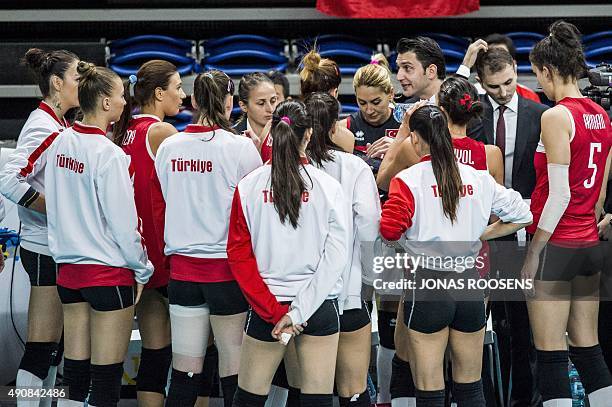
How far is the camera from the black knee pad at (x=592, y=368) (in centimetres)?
371

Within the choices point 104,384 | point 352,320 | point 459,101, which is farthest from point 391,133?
point 104,384

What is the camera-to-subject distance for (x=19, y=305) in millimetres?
4539

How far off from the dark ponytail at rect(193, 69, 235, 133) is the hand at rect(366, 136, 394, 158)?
0.78 meters

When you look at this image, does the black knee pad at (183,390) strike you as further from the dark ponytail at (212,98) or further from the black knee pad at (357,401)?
the dark ponytail at (212,98)

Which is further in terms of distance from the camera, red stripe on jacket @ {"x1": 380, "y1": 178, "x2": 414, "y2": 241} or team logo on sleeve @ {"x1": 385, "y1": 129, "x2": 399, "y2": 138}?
team logo on sleeve @ {"x1": 385, "y1": 129, "x2": 399, "y2": 138}

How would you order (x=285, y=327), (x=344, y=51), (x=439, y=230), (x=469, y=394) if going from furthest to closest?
(x=344, y=51) → (x=469, y=394) → (x=439, y=230) → (x=285, y=327)

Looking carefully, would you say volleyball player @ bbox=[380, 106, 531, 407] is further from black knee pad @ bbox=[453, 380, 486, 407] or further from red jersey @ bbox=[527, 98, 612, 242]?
red jersey @ bbox=[527, 98, 612, 242]

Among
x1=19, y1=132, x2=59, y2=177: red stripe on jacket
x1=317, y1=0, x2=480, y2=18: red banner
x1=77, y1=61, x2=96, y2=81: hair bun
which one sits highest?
x1=317, y1=0, x2=480, y2=18: red banner

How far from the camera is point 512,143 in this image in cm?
412

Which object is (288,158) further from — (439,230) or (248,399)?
(248,399)

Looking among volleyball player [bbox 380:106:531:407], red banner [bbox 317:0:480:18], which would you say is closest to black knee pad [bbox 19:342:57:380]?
volleyball player [bbox 380:106:531:407]

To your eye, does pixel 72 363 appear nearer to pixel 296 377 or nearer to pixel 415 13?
pixel 296 377

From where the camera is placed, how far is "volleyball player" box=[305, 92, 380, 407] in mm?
3400

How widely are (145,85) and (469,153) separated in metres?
1.35
